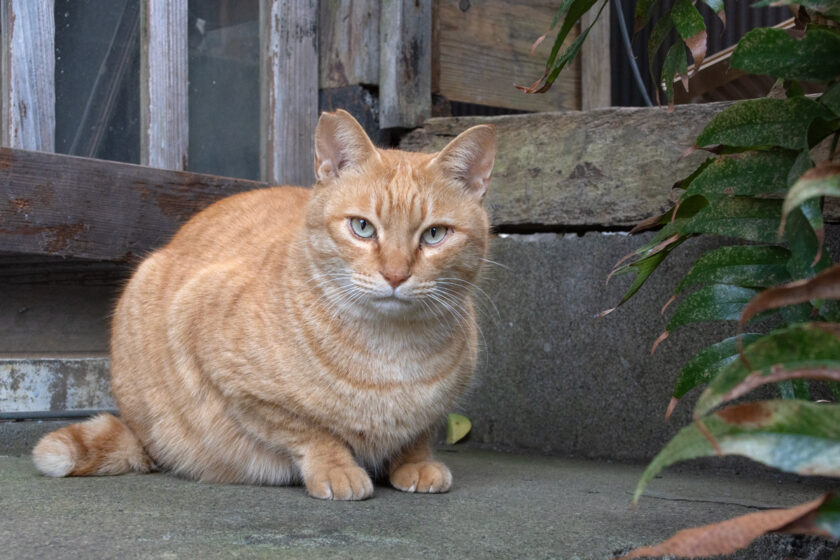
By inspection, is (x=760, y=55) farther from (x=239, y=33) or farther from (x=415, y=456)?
(x=239, y=33)

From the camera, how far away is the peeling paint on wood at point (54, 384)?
318 cm

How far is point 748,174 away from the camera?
5.68 ft

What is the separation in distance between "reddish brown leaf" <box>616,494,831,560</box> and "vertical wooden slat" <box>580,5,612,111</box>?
350cm

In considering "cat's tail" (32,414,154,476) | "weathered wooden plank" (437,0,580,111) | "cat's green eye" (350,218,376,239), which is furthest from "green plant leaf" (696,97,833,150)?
"weathered wooden plank" (437,0,580,111)

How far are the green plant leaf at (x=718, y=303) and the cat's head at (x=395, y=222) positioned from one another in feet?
2.59

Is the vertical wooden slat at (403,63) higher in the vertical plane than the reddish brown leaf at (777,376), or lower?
higher

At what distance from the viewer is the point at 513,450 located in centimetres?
345

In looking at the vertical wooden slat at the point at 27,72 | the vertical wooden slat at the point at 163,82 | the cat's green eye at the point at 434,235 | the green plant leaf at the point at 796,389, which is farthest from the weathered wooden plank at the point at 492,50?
the green plant leaf at the point at 796,389

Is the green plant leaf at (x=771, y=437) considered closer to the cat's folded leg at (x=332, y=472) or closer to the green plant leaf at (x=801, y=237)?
the green plant leaf at (x=801, y=237)

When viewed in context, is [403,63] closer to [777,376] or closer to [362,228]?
[362,228]

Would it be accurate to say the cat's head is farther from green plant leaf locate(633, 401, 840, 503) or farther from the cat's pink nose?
green plant leaf locate(633, 401, 840, 503)

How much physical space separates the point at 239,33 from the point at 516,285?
153 centimetres

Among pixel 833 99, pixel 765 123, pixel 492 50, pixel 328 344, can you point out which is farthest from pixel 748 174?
pixel 492 50

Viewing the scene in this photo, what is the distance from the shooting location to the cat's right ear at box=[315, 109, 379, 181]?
255 cm
